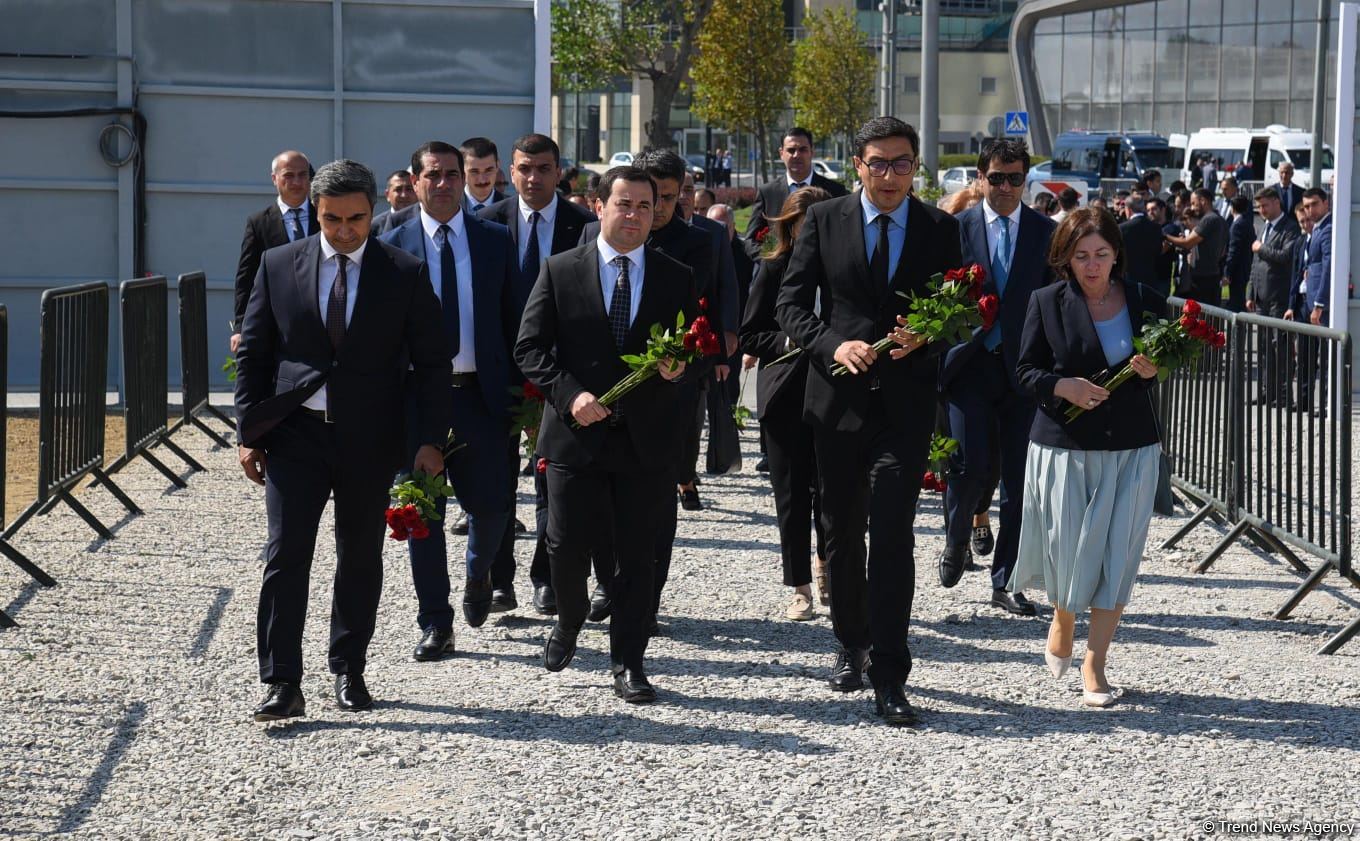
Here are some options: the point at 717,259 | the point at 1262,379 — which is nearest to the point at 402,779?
the point at 717,259

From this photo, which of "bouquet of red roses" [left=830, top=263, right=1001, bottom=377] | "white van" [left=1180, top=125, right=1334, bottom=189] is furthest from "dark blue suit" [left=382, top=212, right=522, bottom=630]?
"white van" [left=1180, top=125, right=1334, bottom=189]

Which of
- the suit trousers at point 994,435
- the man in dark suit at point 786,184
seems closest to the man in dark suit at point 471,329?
the suit trousers at point 994,435

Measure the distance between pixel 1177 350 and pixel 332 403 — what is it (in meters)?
2.92

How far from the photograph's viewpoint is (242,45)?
47.7 feet

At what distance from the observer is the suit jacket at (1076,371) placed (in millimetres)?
6520

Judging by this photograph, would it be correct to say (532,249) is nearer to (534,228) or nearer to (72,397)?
(534,228)

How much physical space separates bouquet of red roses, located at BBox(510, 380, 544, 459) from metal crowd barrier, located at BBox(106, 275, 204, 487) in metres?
4.36

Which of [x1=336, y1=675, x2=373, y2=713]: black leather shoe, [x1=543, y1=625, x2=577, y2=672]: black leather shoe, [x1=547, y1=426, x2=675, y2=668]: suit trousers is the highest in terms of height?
[x1=547, y1=426, x2=675, y2=668]: suit trousers

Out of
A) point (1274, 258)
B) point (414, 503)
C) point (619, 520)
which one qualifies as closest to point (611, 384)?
point (619, 520)

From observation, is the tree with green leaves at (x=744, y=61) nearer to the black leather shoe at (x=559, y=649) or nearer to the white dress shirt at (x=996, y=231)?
the white dress shirt at (x=996, y=231)

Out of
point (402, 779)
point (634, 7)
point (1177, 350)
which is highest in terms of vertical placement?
point (634, 7)

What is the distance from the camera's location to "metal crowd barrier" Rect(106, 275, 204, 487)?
447 inches

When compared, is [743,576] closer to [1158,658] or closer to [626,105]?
[1158,658]

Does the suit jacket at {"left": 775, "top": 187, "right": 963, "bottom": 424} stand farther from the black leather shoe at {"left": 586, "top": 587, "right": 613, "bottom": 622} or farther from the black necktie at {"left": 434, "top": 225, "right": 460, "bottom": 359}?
the black leather shoe at {"left": 586, "top": 587, "right": 613, "bottom": 622}
